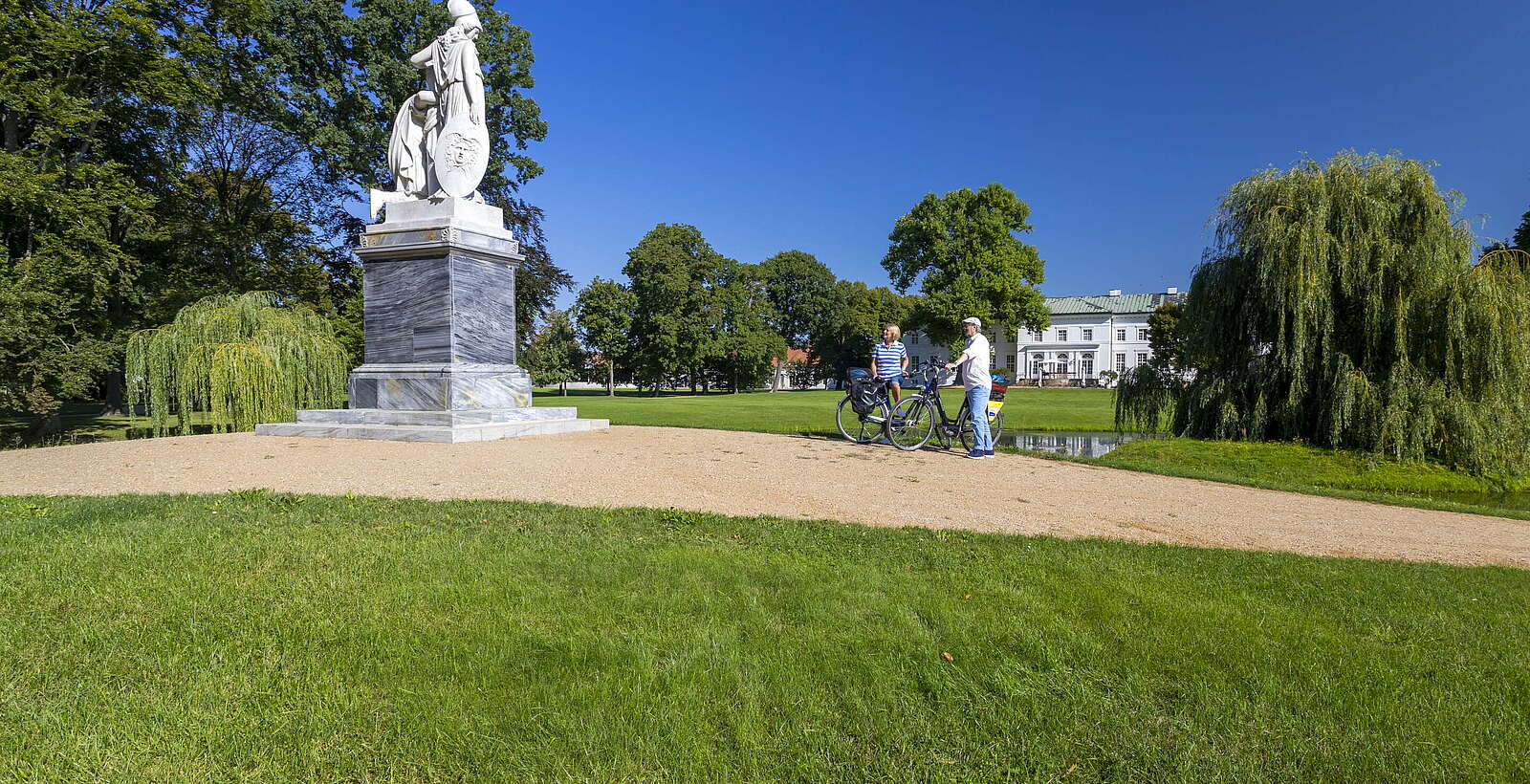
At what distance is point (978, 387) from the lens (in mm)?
9227

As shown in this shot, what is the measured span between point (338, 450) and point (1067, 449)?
12169 mm

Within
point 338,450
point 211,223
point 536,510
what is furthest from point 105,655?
point 211,223

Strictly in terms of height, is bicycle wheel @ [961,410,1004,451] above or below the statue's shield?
below

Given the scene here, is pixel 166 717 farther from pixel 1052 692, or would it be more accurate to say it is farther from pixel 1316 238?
pixel 1316 238

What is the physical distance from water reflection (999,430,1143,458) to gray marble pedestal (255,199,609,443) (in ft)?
29.5

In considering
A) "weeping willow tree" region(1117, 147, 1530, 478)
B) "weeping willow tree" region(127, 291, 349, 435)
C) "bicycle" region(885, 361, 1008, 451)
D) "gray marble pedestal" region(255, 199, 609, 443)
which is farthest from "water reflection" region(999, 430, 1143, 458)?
"weeping willow tree" region(127, 291, 349, 435)

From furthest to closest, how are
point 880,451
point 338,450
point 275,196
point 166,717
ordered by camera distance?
point 275,196
point 880,451
point 338,450
point 166,717

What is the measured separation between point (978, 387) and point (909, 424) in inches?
45.2

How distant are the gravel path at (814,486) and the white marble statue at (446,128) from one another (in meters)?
4.58

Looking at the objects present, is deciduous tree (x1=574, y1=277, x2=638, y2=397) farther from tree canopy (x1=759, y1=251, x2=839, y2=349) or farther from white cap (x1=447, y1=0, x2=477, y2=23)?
white cap (x1=447, y1=0, x2=477, y2=23)

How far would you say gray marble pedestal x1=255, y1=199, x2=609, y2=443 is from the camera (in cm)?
1004

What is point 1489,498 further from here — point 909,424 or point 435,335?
point 435,335

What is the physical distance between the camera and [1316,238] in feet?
35.4

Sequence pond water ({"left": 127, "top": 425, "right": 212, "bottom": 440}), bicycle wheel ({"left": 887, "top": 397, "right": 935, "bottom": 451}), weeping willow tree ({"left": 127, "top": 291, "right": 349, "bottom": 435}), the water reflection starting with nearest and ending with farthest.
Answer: bicycle wheel ({"left": 887, "top": 397, "right": 935, "bottom": 451}), weeping willow tree ({"left": 127, "top": 291, "right": 349, "bottom": 435}), the water reflection, pond water ({"left": 127, "top": 425, "right": 212, "bottom": 440})
